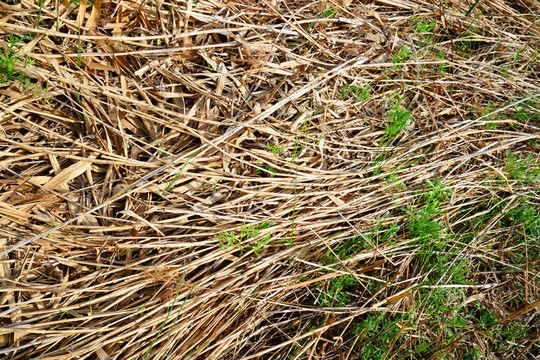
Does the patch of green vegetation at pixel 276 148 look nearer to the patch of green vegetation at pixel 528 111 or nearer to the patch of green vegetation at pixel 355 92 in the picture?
the patch of green vegetation at pixel 355 92

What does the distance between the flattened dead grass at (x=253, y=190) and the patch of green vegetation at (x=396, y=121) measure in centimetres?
1

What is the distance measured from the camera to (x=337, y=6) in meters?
2.04

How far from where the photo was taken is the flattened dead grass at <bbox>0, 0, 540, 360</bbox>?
143 centimetres

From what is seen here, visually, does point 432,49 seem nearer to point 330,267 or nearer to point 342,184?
point 342,184

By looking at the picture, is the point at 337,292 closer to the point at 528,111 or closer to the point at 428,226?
the point at 428,226

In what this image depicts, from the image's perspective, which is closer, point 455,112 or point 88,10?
point 88,10

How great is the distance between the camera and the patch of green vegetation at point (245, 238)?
5.08ft

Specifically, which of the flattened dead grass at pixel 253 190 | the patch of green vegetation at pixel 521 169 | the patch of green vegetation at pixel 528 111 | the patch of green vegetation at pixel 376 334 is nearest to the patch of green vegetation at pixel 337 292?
the flattened dead grass at pixel 253 190

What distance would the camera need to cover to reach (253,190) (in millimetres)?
1667

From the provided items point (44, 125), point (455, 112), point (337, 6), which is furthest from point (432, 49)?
point (44, 125)

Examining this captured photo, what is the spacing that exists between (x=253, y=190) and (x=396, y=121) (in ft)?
2.68

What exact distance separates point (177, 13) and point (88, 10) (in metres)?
0.37

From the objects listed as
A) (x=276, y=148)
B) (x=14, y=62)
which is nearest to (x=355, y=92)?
(x=276, y=148)

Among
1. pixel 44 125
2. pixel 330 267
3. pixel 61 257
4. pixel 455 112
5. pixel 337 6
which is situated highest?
pixel 337 6
